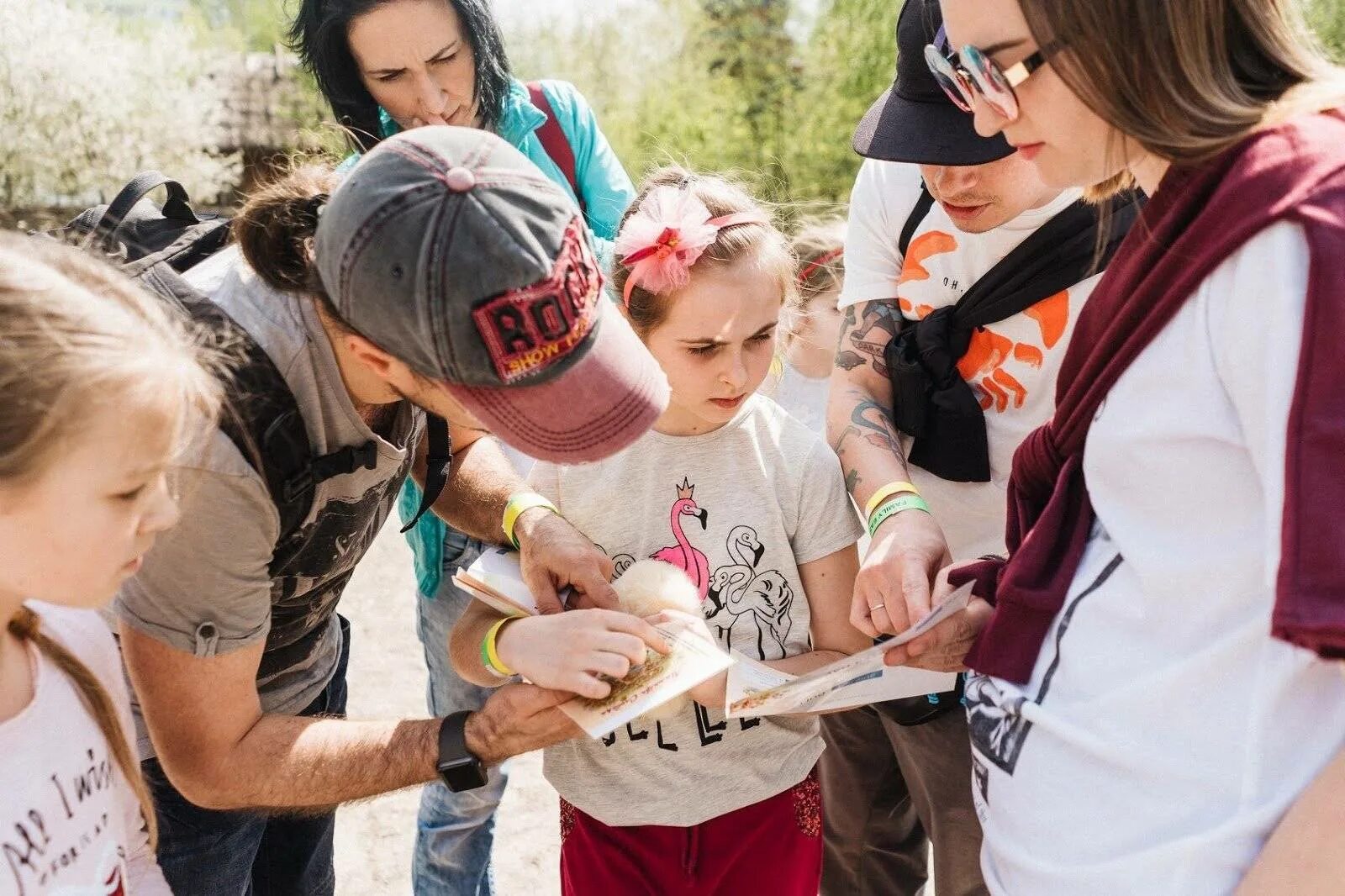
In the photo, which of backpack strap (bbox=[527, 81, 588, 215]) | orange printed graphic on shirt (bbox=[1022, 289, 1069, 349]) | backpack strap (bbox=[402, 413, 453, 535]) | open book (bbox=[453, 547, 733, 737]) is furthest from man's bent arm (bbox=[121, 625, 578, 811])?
backpack strap (bbox=[527, 81, 588, 215])

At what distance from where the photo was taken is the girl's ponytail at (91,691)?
60.4 inches

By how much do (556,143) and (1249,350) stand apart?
241 centimetres

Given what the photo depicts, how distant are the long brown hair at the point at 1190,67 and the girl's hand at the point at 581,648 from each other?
1082 mm

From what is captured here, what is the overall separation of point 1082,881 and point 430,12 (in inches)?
103

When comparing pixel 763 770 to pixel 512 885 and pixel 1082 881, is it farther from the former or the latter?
pixel 512 885

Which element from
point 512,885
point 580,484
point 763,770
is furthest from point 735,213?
point 512,885

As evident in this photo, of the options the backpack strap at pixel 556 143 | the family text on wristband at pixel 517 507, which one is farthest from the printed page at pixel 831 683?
the backpack strap at pixel 556 143

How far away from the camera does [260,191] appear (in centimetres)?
180

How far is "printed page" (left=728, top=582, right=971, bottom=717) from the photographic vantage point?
172 centimetres

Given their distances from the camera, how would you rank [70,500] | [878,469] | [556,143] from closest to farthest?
[70,500]
[878,469]
[556,143]

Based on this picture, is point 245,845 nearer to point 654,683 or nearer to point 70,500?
point 654,683

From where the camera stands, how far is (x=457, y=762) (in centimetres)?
187

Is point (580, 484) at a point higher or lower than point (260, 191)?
lower

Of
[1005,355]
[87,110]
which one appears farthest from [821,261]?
[87,110]
